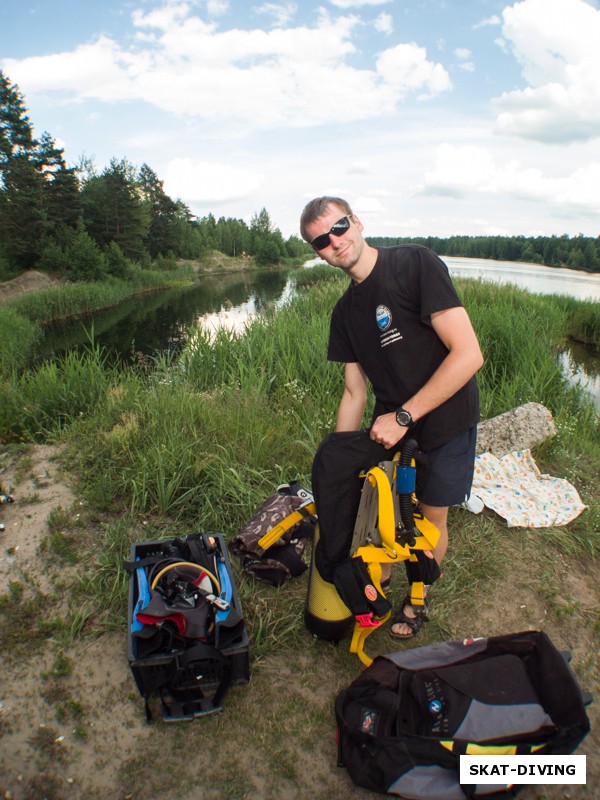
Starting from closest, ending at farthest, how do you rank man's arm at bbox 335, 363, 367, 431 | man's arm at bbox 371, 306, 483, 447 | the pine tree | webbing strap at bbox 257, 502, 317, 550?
man's arm at bbox 371, 306, 483, 447, webbing strap at bbox 257, 502, 317, 550, man's arm at bbox 335, 363, 367, 431, the pine tree

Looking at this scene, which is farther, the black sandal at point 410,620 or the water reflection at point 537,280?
the water reflection at point 537,280

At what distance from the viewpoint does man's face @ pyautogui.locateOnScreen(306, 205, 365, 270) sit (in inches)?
84.1

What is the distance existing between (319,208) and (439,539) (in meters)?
1.79

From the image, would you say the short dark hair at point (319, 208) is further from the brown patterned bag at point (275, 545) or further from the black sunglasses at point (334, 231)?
the brown patterned bag at point (275, 545)

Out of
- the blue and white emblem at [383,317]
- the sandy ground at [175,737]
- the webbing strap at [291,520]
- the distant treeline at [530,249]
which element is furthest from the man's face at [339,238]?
the distant treeline at [530,249]

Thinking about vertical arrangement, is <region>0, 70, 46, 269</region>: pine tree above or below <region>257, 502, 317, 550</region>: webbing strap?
above

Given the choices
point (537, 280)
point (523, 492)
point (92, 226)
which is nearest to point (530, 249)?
point (537, 280)

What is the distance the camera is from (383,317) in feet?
7.18

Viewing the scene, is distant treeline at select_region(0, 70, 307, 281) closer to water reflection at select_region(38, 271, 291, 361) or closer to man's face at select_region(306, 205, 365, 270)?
water reflection at select_region(38, 271, 291, 361)

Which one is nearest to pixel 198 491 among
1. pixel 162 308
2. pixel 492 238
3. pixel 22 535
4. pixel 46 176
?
pixel 22 535

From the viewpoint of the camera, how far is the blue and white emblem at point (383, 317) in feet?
7.13

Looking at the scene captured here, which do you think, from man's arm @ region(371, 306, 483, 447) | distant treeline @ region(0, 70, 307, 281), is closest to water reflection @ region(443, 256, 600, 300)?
man's arm @ region(371, 306, 483, 447)

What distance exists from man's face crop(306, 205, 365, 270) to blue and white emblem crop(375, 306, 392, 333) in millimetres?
249

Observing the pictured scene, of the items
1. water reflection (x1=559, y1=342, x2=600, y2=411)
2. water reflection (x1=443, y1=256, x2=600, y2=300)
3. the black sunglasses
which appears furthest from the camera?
water reflection (x1=443, y1=256, x2=600, y2=300)
